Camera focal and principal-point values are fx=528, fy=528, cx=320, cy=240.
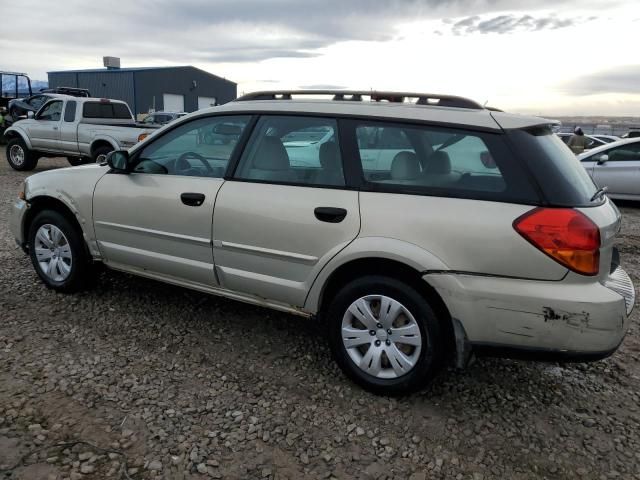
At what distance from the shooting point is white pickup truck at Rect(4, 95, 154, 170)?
455 inches


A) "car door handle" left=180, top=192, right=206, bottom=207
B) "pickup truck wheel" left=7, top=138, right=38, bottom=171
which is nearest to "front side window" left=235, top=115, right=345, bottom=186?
"car door handle" left=180, top=192, right=206, bottom=207

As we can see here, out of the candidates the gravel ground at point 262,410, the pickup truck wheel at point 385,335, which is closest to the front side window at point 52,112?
the gravel ground at point 262,410

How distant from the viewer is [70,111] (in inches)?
474

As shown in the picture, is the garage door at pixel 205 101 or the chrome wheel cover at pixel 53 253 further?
the garage door at pixel 205 101

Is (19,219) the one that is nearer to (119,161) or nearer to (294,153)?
(119,161)

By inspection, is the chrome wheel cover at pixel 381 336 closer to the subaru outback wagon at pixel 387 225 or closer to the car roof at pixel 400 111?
the subaru outback wagon at pixel 387 225

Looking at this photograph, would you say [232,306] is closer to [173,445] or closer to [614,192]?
[173,445]

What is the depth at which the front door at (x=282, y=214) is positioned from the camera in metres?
3.05

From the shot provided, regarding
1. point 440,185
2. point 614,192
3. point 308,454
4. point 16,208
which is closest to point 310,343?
point 308,454

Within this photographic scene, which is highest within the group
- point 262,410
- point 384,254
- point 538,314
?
point 384,254

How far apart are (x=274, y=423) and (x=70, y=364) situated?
1430 millimetres

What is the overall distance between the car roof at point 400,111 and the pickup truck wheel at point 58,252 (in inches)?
66.8

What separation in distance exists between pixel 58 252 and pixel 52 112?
31.1ft

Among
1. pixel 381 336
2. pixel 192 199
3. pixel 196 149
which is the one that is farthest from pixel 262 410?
pixel 196 149
